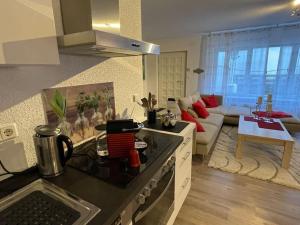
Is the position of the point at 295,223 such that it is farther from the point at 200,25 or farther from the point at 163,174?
the point at 200,25

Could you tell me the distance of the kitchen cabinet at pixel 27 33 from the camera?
60cm

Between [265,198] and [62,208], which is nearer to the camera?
[62,208]

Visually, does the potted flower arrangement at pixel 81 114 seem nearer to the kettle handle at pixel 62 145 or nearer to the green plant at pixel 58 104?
the green plant at pixel 58 104

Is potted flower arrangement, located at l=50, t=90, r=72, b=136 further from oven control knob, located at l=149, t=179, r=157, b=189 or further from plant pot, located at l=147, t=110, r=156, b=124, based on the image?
plant pot, located at l=147, t=110, r=156, b=124

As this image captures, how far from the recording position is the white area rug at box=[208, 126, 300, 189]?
2251 millimetres

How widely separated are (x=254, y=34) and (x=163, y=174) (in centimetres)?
512

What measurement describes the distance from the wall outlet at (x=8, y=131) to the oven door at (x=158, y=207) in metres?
0.73

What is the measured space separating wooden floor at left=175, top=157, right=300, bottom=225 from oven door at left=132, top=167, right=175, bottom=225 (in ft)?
1.78

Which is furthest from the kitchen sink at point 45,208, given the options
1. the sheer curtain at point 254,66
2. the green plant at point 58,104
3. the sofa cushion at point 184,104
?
the sheer curtain at point 254,66

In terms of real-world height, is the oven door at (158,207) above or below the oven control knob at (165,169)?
below

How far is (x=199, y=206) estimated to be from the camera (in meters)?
1.81

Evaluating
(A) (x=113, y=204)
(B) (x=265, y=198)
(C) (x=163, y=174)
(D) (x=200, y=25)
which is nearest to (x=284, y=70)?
(D) (x=200, y=25)

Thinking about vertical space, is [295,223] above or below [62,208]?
below

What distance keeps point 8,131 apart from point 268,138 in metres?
2.87
